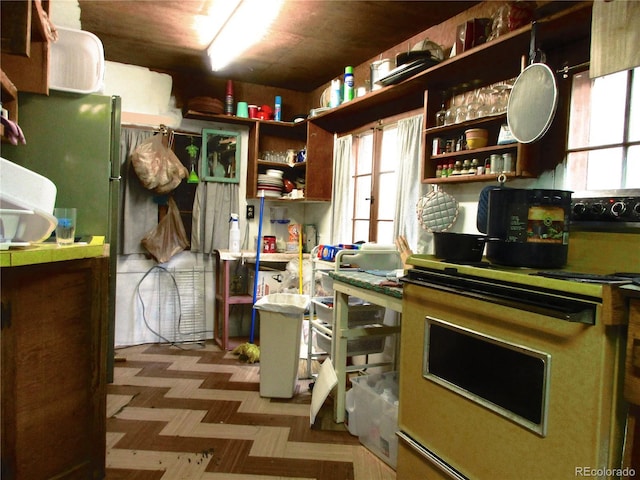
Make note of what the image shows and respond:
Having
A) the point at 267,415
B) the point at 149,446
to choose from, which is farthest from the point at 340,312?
the point at 149,446

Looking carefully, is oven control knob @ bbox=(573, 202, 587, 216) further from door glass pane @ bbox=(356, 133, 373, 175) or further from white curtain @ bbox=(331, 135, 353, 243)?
white curtain @ bbox=(331, 135, 353, 243)

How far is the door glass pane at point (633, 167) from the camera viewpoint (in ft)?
5.46

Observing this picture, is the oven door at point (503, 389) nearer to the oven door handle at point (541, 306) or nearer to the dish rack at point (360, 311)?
the oven door handle at point (541, 306)

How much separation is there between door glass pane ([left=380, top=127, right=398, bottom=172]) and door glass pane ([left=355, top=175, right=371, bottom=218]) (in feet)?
0.73

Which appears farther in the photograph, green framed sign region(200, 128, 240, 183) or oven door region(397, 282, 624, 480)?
green framed sign region(200, 128, 240, 183)

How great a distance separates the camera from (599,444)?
996 millimetres

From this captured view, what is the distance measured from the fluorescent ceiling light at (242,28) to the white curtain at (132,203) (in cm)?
104

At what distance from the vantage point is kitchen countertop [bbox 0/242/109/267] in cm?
126

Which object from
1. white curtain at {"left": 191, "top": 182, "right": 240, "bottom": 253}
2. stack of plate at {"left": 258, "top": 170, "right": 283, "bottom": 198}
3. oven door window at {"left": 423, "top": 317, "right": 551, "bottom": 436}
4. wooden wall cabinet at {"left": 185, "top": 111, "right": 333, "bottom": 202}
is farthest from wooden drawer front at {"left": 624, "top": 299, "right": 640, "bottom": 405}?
white curtain at {"left": 191, "top": 182, "right": 240, "bottom": 253}

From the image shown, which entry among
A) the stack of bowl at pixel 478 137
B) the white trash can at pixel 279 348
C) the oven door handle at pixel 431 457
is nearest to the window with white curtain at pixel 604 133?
the stack of bowl at pixel 478 137

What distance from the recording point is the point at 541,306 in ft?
3.63

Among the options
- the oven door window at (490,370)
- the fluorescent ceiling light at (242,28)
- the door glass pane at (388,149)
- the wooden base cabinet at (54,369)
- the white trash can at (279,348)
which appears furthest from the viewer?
the door glass pane at (388,149)

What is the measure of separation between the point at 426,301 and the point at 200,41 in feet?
8.95

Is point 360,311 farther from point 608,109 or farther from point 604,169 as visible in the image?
point 608,109
